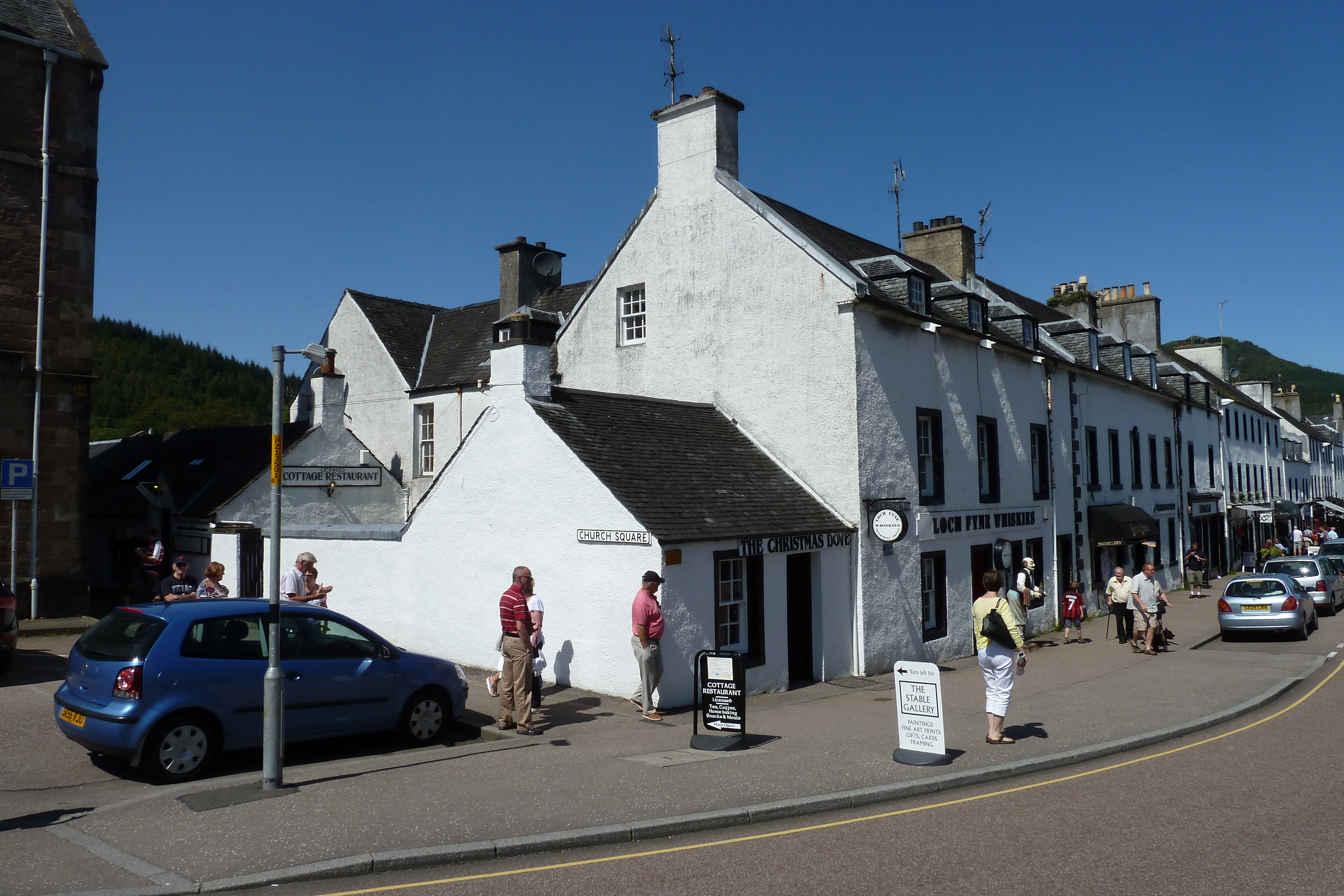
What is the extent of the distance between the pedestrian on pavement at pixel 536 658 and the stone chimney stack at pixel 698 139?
9.83 metres

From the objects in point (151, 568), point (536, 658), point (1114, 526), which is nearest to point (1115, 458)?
point (1114, 526)

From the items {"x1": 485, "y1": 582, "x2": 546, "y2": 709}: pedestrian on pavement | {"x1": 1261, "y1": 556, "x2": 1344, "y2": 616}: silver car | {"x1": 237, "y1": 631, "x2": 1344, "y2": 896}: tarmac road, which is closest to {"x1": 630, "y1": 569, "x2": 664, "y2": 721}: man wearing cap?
{"x1": 485, "y1": 582, "x2": 546, "y2": 709}: pedestrian on pavement

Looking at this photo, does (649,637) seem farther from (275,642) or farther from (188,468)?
(188,468)

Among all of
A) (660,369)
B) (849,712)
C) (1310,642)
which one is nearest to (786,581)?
(849,712)

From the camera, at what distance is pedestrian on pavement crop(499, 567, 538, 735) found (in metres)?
10.8

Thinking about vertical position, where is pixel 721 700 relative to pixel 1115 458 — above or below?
below

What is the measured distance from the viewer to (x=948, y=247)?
2683 centimetres

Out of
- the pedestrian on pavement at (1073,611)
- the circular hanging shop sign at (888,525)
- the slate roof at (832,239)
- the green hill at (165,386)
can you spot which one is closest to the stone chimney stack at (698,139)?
the slate roof at (832,239)

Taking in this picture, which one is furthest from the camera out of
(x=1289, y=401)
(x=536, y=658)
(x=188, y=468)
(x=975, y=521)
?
(x=1289, y=401)

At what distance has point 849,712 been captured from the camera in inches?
494

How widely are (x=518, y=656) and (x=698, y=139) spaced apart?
1173 centimetres

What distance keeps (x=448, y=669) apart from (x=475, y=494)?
425 cm

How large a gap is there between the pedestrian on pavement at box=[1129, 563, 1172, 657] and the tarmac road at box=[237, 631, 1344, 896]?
9849 mm

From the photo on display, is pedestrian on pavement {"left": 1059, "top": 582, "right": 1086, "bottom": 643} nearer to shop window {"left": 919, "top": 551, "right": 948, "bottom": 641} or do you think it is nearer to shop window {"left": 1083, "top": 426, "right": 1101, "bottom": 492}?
shop window {"left": 1083, "top": 426, "right": 1101, "bottom": 492}
